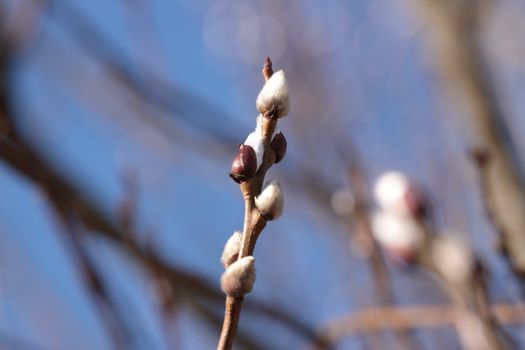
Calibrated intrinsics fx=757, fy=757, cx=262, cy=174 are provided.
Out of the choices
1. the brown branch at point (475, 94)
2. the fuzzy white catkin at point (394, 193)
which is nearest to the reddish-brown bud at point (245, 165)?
the fuzzy white catkin at point (394, 193)

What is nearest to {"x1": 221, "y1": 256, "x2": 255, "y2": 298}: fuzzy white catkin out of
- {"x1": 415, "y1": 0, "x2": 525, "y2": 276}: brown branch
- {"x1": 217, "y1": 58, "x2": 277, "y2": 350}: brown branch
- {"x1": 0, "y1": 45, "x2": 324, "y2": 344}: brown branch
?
{"x1": 217, "y1": 58, "x2": 277, "y2": 350}: brown branch

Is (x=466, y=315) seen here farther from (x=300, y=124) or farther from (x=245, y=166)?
(x=300, y=124)

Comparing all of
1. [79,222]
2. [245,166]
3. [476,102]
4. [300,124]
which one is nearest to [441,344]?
[476,102]

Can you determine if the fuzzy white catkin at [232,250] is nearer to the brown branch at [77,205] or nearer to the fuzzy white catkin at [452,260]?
the brown branch at [77,205]

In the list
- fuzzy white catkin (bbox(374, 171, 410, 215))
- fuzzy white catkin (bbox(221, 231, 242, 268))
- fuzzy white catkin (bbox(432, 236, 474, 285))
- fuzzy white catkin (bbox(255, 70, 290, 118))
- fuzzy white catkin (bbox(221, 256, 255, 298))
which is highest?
fuzzy white catkin (bbox(374, 171, 410, 215))

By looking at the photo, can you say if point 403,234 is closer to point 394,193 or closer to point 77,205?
point 394,193

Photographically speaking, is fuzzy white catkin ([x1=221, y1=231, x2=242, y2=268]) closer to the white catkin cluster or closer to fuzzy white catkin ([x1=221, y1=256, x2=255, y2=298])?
fuzzy white catkin ([x1=221, y1=256, x2=255, y2=298])

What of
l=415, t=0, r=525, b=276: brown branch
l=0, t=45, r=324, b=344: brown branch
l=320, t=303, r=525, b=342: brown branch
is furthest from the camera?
l=415, t=0, r=525, b=276: brown branch
